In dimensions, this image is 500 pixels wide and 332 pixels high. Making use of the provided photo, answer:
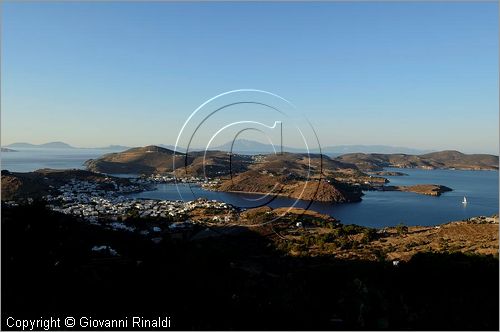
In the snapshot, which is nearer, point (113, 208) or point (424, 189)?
point (113, 208)

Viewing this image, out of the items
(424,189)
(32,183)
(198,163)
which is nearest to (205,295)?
(32,183)

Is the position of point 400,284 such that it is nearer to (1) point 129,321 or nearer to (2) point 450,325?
(2) point 450,325

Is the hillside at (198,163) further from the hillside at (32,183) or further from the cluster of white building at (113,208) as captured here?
the hillside at (32,183)

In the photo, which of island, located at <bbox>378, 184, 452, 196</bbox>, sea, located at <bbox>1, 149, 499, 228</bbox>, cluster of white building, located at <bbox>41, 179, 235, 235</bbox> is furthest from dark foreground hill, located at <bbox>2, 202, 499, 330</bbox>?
island, located at <bbox>378, 184, 452, 196</bbox>

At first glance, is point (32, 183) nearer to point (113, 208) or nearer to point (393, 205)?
point (113, 208)

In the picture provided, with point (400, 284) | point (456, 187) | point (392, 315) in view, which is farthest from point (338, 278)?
point (456, 187)

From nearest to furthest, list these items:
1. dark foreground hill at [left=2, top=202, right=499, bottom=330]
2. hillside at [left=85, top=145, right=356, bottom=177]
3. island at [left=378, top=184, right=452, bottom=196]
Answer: dark foreground hill at [left=2, top=202, right=499, bottom=330] → island at [left=378, top=184, right=452, bottom=196] → hillside at [left=85, top=145, right=356, bottom=177]

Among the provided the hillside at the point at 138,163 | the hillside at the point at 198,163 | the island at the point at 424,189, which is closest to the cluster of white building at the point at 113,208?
the hillside at the point at 198,163

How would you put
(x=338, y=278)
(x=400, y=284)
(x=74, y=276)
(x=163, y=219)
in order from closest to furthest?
(x=74, y=276)
(x=400, y=284)
(x=338, y=278)
(x=163, y=219)

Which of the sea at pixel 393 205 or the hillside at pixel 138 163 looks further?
the hillside at pixel 138 163

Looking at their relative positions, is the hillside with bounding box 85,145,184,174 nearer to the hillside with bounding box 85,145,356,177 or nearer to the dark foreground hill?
the hillside with bounding box 85,145,356,177

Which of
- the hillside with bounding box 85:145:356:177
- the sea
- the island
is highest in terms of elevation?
the hillside with bounding box 85:145:356:177
